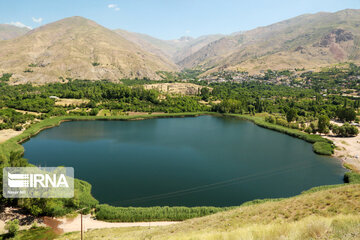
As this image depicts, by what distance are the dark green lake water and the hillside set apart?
1490cm

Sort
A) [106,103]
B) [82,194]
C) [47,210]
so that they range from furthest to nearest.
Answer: [106,103] → [82,194] → [47,210]

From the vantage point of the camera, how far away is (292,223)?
1431 centimetres

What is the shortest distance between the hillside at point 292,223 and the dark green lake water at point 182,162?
48.9 ft

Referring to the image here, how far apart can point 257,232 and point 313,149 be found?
207ft

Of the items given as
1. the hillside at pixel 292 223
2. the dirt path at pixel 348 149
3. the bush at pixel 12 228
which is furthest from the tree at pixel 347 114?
the bush at pixel 12 228

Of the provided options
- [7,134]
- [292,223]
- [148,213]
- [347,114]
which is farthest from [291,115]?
[7,134]

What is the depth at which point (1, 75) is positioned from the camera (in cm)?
18362

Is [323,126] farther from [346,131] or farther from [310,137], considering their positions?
[310,137]

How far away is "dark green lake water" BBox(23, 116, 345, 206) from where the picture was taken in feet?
132

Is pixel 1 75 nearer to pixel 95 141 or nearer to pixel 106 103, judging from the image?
pixel 106 103

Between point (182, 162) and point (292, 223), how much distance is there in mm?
40716

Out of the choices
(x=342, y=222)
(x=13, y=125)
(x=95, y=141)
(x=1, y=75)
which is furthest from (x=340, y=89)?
(x=1, y=75)

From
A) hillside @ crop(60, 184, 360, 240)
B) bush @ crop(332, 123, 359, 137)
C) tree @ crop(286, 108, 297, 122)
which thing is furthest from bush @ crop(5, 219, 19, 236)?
tree @ crop(286, 108, 297, 122)

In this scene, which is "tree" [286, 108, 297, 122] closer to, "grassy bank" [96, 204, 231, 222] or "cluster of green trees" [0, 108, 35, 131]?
Answer: "grassy bank" [96, 204, 231, 222]
